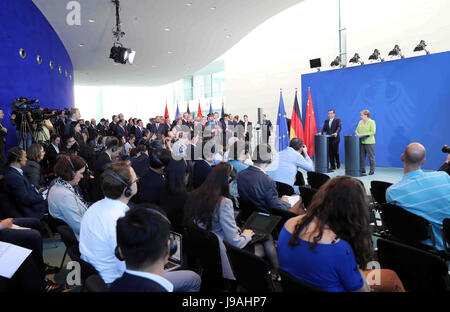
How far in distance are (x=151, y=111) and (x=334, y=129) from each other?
59.7 feet

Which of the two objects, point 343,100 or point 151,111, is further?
point 151,111

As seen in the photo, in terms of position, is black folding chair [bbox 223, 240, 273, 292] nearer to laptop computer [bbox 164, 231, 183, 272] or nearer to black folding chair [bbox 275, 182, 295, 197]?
laptop computer [bbox 164, 231, 183, 272]

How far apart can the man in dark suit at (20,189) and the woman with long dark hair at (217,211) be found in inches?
85.3

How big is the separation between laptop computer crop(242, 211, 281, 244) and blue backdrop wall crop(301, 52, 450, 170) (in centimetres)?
719

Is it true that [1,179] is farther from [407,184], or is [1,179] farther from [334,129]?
[334,129]

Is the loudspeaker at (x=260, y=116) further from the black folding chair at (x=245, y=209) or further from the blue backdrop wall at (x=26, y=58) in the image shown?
the black folding chair at (x=245, y=209)

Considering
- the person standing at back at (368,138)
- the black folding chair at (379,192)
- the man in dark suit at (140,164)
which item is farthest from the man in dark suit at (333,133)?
the man in dark suit at (140,164)

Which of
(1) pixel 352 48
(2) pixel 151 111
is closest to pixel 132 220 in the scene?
(1) pixel 352 48

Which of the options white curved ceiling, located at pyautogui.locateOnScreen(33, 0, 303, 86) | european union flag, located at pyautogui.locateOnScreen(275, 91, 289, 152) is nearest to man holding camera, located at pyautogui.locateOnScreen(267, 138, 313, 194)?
white curved ceiling, located at pyautogui.locateOnScreen(33, 0, 303, 86)

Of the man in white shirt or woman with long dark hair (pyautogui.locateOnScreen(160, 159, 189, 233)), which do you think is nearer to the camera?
the man in white shirt

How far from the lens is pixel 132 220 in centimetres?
133

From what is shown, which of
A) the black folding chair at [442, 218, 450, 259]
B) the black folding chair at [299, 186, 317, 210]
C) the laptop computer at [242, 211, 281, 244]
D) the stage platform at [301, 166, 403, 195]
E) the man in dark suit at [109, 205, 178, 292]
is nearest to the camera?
the man in dark suit at [109, 205, 178, 292]

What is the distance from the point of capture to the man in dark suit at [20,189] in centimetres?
362

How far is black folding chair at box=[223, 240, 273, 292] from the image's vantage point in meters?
1.70
